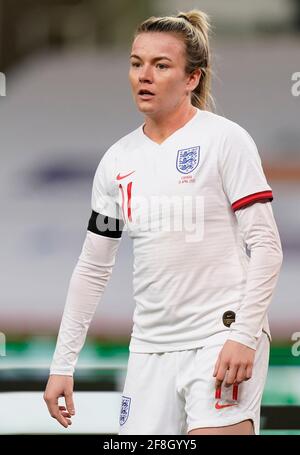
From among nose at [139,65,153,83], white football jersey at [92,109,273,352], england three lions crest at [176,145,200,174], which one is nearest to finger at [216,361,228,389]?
white football jersey at [92,109,273,352]

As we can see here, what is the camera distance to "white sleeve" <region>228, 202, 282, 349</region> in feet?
8.59

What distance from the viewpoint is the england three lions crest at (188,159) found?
110 inches

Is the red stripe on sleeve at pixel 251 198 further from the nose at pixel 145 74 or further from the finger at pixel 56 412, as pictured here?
the finger at pixel 56 412

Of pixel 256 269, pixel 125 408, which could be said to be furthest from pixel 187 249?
pixel 125 408

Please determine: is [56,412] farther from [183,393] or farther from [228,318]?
[228,318]

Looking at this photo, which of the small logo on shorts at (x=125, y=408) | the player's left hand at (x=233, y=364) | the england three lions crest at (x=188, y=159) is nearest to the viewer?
the player's left hand at (x=233, y=364)

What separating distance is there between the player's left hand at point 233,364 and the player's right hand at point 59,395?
57 centimetres

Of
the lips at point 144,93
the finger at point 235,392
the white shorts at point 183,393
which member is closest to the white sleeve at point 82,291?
the white shorts at point 183,393

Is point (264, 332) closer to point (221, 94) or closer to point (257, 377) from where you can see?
point (257, 377)

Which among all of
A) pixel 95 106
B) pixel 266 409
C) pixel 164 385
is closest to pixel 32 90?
pixel 95 106

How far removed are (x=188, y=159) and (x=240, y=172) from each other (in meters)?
0.16

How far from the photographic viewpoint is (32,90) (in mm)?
4395

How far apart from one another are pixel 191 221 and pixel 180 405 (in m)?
0.49

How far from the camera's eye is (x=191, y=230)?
9.11 feet
